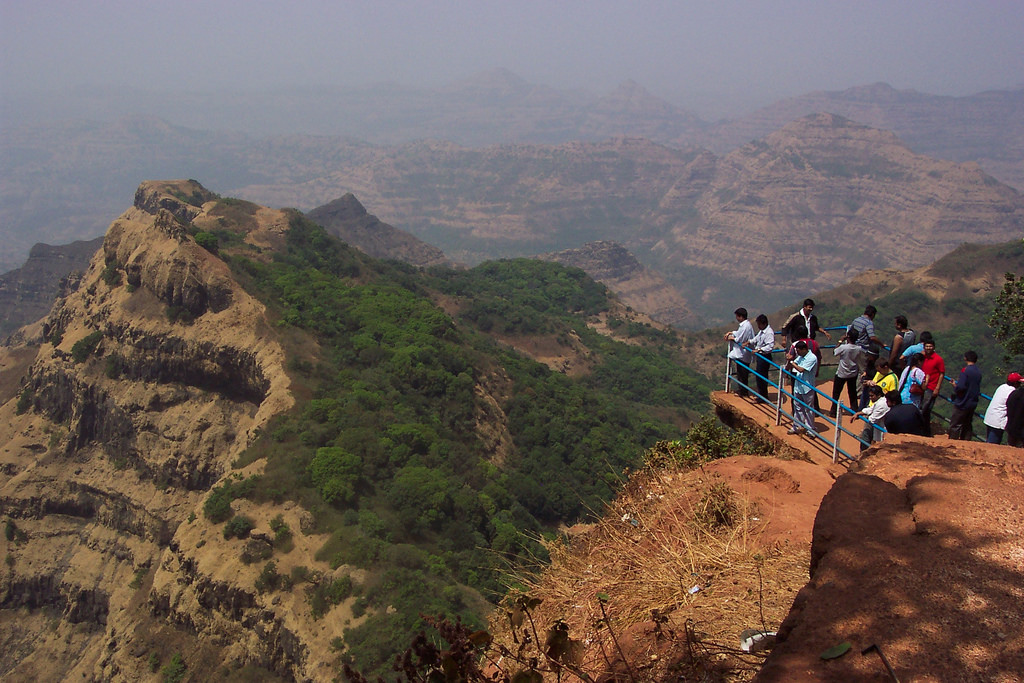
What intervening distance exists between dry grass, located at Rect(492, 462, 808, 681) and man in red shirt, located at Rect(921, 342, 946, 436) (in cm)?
419

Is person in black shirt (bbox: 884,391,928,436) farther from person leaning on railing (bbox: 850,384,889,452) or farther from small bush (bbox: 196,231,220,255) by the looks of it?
small bush (bbox: 196,231,220,255)

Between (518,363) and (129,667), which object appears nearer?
(129,667)

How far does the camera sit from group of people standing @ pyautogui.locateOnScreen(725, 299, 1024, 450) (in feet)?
36.0

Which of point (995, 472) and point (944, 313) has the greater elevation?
point (995, 472)

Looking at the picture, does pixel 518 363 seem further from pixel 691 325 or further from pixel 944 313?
pixel 691 325

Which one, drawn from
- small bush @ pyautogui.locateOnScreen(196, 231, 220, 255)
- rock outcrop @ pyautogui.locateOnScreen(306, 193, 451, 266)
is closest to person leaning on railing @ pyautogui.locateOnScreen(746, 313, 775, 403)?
small bush @ pyautogui.locateOnScreen(196, 231, 220, 255)

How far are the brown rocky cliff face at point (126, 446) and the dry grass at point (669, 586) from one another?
2056 centimetres

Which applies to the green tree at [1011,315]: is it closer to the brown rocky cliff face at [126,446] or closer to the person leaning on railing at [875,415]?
the person leaning on railing at [875,415]

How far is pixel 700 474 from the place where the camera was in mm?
11273

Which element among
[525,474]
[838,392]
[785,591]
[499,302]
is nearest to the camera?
[785,591]

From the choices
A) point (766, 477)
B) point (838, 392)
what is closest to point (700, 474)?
point (766, 477)

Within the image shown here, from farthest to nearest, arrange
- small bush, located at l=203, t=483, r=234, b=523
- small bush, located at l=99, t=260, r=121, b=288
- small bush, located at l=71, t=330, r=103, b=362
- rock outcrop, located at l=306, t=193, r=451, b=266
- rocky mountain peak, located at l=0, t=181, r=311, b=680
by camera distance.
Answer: rock outcrop, located at l=306, t=193, r=451, b=266
small bush, located at l=99, t=260, r=121, b=288
small bush, located at l=71, t=330, r=103, b=362
rocky mountain peak, located at l=0, t=181, r=311, b=680
small bush, located at l=203, t=483, r=234, b=523

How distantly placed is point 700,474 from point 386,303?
3897 cm

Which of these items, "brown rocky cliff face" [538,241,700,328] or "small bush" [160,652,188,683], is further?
"brown rocky cliff face" [538,241,700,328]
